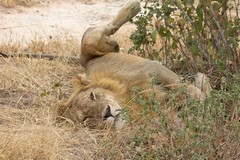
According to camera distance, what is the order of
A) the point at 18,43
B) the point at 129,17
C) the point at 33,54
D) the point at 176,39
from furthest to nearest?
the point at 18,43, the point at 33,54, the point at 129,17, the point at 176,39

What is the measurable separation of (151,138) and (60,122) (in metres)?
1.18

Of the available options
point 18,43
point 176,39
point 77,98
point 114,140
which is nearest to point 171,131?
point 114,140

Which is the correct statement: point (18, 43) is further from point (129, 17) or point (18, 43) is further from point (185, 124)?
point (185, 124)

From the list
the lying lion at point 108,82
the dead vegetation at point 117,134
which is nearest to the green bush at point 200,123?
the dead vegetation at point 117,134

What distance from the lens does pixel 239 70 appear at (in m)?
5.53

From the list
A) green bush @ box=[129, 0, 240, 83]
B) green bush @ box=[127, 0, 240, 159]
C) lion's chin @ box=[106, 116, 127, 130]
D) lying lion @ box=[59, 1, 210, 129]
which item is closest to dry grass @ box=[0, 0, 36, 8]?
lying lion @ box=[59, 1, 210, 129]

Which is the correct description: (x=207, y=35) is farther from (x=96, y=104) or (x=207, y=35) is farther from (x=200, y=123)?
(x=200, y=123)

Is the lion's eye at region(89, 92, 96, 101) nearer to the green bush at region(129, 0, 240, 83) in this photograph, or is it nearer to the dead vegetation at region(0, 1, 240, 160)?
the dead vegetation at region(0, 1, 240, 160)

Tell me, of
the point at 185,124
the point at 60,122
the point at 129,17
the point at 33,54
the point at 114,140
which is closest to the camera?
the point at 185,124

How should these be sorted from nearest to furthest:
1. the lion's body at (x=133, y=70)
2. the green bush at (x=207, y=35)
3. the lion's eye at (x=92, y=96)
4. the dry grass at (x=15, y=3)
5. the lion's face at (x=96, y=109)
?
the lion's face at (x=96, y=109)
the lion's eye at (x=92, y=96)
the green bush at (x=207, y=35)
the lion's body at (x=133, y=70)
the dry grass at (x=15, y=3)

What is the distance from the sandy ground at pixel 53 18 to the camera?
904cm

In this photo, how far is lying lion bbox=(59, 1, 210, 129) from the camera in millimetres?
5227

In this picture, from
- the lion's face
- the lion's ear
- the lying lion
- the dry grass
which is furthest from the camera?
the dry grass

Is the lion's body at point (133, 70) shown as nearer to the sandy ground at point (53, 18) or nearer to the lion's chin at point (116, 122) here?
the lion's chin at point (116, 122)
